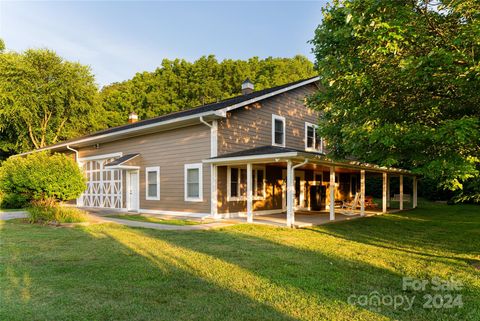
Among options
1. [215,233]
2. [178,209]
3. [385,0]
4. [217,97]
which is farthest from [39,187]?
[217,97]

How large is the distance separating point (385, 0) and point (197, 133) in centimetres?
911

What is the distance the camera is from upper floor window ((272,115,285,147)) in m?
15.9

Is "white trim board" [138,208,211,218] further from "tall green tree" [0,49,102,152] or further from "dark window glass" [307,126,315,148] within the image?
"tall green tree" [0,49,102,152]

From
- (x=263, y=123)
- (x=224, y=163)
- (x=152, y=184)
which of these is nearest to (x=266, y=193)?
(x=263, y=123)

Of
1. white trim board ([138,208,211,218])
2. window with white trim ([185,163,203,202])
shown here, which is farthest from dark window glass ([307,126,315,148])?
white trim board ([138,208,211,218])

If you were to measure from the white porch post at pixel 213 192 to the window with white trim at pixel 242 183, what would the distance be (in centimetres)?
71

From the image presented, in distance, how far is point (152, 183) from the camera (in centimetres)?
1602

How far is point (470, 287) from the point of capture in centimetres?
528

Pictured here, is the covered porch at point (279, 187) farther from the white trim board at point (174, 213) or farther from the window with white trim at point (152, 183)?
the window with white trim at point (152, 183)

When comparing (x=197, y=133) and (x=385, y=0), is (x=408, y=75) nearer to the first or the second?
(x=385, y=0)

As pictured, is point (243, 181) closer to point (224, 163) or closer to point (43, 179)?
point (224, 163)

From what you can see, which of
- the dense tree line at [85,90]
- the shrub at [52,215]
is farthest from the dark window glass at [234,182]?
the dense tree line at [85,90]

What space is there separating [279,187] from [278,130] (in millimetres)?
2670

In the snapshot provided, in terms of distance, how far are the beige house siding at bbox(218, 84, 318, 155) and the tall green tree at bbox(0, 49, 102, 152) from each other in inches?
893
